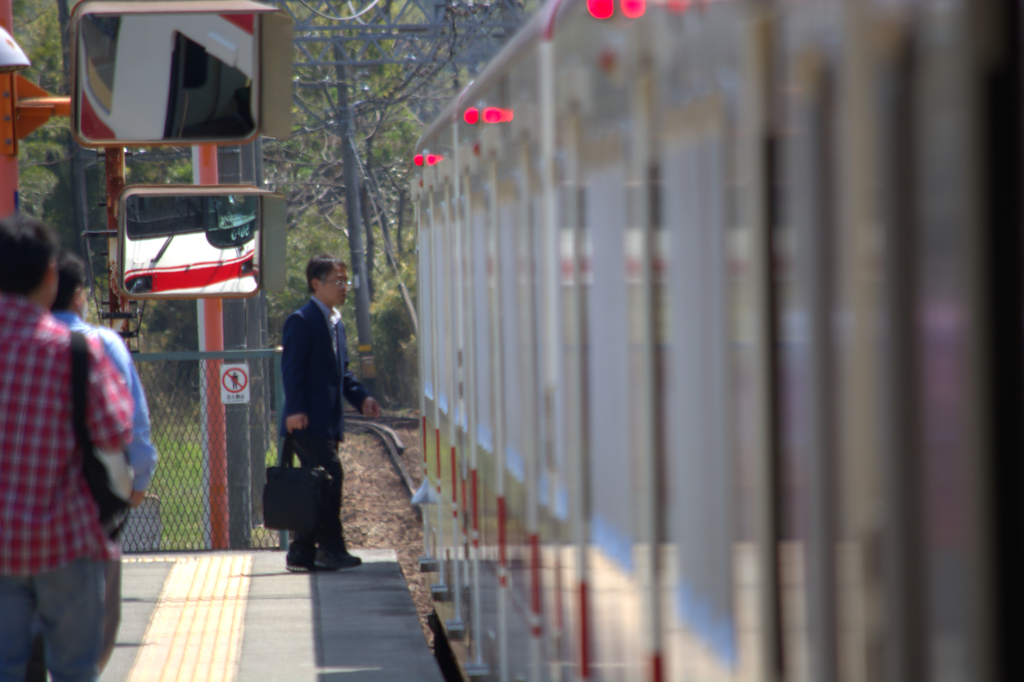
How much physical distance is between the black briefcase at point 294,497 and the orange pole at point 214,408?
3.17m

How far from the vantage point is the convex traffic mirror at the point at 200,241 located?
5.62 metres

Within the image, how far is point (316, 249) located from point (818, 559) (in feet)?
128

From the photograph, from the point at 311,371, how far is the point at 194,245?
4.52ft

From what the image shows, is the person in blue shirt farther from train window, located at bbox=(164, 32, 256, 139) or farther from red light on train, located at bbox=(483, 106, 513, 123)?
train window, located at bbox=(164, 32, 256, 139)

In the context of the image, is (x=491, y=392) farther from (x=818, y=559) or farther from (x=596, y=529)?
(x=818, y=559)

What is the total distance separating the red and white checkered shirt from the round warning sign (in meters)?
5.48

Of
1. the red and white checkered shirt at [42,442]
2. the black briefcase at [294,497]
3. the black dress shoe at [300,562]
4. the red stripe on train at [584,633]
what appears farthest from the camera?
the black dress shoe at [300,562]

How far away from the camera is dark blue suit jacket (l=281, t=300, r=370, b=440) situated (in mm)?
6938

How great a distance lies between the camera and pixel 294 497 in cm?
A: 692

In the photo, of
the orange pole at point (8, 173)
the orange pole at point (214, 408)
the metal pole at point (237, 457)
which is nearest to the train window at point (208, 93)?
the orange pole at point (8, 173)

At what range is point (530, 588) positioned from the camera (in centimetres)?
327

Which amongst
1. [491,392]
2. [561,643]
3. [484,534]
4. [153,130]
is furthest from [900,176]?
[153,130]

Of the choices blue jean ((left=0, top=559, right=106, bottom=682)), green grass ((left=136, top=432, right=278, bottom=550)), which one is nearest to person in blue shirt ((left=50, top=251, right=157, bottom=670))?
blue jean ((left=0, top=559, right=106, bottom=682))

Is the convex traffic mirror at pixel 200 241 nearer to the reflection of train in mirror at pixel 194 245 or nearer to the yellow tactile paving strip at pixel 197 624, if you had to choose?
the reflection of train in mirror at pixel 194 245
